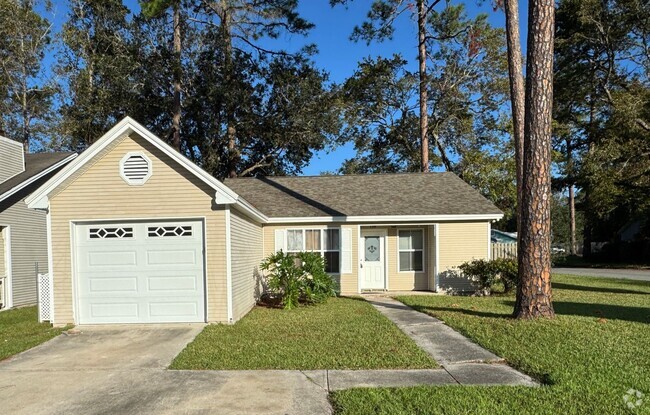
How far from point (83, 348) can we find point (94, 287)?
6.49 feet

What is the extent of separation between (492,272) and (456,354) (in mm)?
6682

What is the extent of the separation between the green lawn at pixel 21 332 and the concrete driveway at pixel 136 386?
41 centimetres

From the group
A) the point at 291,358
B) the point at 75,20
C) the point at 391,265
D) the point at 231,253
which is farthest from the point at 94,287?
the point at 75,20

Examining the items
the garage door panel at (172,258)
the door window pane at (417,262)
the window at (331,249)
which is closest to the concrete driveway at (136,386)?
the garage door panel at (172,258)

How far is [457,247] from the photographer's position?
13.6 metres

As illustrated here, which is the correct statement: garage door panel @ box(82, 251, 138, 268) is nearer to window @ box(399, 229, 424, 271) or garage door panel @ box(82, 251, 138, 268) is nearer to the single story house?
the single story house

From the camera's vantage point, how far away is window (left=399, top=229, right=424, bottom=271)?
1433cm

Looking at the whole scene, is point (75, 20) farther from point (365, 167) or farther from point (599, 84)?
point (599, 84)

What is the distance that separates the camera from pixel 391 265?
1430cm

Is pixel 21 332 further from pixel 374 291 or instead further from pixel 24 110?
pixel 24 110

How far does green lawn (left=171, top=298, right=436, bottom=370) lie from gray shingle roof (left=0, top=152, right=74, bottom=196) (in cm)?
908

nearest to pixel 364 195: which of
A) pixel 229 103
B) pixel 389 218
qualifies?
pixel 389 218

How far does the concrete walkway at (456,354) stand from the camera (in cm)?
538

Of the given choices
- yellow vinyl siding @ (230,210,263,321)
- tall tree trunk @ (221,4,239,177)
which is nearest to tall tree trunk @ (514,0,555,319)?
yellow vinyl siding @ (230,210,263,321)
